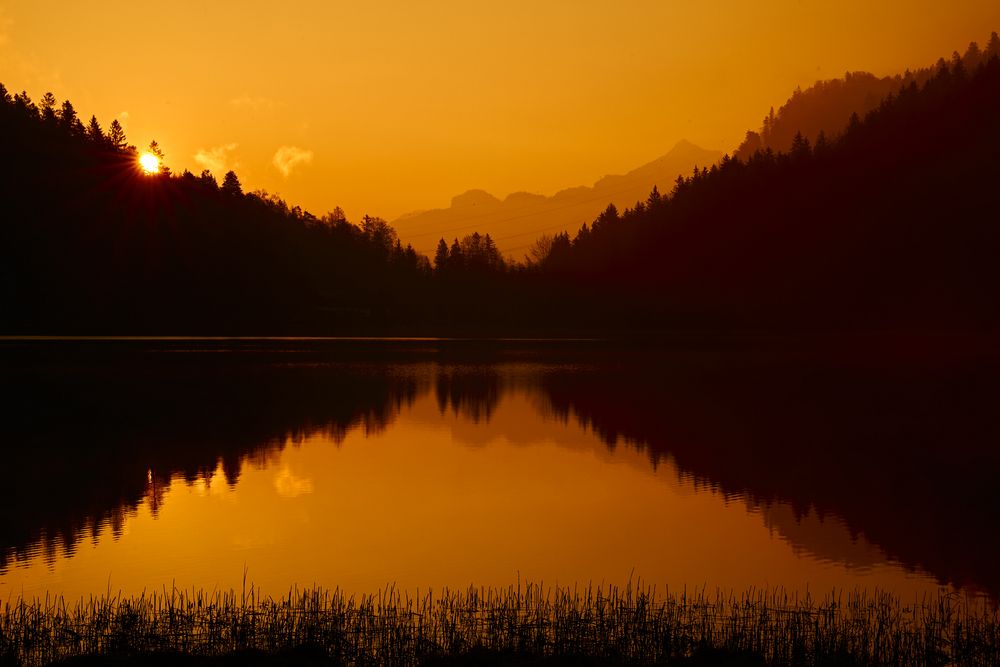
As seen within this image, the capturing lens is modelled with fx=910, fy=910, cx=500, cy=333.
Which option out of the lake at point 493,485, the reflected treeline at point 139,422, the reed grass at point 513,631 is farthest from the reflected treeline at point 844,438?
the reflected treeline at point 139,422

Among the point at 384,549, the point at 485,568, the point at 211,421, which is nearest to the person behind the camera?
the point at 485,568

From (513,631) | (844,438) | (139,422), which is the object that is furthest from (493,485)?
(139,422)

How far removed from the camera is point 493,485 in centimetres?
3322

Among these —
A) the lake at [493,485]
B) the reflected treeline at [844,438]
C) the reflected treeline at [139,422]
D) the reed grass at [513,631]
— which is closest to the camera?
the reed grass at [513,631]

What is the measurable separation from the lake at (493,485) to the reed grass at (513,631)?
283 cm

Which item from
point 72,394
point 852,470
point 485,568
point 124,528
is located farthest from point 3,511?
point 72,394

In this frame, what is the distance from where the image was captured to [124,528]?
24734 mm

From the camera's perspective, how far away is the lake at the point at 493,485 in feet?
69.9

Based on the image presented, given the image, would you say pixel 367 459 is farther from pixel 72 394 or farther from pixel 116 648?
pixel 72 394

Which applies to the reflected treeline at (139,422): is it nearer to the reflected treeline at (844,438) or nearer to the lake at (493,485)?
the lake at (493,485)

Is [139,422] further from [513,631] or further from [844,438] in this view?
[513,631]

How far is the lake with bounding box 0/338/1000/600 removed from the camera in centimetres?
2131

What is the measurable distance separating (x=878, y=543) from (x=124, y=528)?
20244 mm

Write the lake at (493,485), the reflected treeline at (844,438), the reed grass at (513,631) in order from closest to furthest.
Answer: the reed grass at (513,631), the lake at (493,485), the reflected treeline at (844,438)
